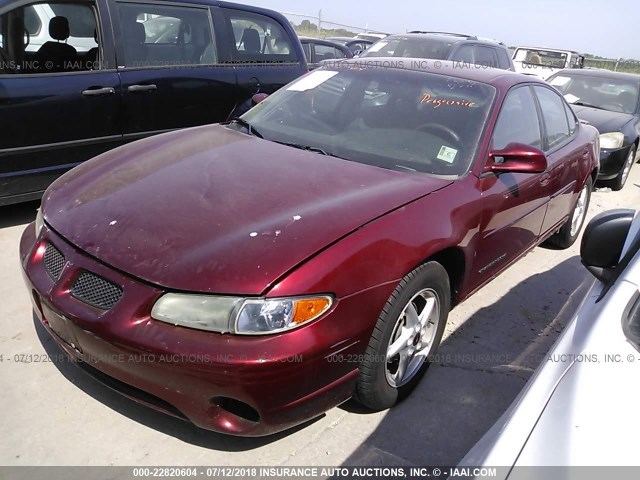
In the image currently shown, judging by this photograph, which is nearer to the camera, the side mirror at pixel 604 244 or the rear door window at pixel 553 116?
the side mirror at pixel 604 244

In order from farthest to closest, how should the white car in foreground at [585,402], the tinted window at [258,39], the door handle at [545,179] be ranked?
the tinted window at [258,39], the door handle at [545,179], the white car in foreground at [585,402]

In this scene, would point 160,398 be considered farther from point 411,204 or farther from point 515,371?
point 515,371

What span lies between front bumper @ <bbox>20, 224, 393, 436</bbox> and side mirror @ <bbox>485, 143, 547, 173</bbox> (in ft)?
3.80

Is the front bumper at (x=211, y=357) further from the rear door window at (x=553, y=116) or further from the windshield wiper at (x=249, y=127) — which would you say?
the rear door window at (x=553, y=116)

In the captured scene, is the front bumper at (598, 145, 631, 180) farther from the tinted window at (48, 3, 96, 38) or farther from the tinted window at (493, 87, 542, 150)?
the tinted window at (48, 3, 96, 38)

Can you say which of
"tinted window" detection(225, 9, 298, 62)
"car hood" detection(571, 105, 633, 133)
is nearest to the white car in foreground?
"tinted window" detection(225, 9, 298, 62)

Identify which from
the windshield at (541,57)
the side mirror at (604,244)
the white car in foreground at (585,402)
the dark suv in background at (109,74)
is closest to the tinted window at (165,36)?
the dark suv in background at (109,74)

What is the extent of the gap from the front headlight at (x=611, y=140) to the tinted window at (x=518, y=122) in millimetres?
3582

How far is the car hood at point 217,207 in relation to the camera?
1970mm

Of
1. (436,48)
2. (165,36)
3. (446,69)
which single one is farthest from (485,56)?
(446,69)

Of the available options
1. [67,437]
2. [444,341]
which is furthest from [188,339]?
[444,341]

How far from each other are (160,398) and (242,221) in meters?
0.73

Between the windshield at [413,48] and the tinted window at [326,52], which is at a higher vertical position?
the windshield at [413,48]

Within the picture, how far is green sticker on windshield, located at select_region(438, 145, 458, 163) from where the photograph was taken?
2850mm
